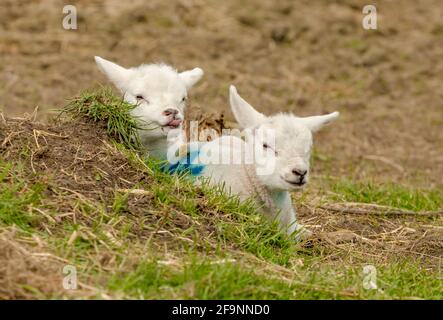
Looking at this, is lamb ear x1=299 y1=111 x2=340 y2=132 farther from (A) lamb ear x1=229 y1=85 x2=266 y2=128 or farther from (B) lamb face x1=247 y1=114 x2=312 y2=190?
(A) lamb ear x1=229 y1=85 x2=266 y2=128

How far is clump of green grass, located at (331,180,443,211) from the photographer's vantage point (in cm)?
958

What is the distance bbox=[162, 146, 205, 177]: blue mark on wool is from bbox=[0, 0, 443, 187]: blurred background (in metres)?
3.29

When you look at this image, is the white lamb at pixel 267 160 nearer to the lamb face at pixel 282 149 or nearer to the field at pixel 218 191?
the lamb face at pixel 282 149

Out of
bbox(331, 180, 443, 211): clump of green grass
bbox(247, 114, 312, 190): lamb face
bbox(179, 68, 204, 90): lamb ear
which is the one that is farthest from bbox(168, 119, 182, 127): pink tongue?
bbox(331, 180, 443, 211): clump of green grass

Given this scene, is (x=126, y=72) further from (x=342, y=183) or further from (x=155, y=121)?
(x=342, y=183)

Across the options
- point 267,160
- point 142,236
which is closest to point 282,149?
point 267,160

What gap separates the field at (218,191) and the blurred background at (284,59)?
0.11ft

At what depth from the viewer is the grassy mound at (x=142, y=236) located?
244 inches

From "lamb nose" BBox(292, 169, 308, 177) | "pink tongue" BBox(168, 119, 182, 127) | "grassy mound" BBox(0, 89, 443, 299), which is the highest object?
"pink tongue" BBox(168, 119, 182, 127)

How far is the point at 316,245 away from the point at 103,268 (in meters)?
2.23

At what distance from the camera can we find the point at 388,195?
9.79 metres
